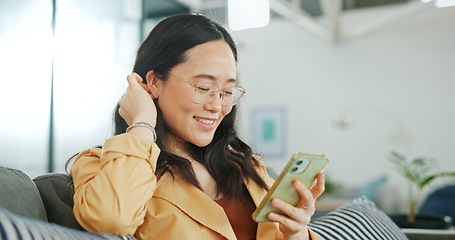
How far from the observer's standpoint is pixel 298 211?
47.6 inches

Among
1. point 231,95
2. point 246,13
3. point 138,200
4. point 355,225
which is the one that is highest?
point 246,13

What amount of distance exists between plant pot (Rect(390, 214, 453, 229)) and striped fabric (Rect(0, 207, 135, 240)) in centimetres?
235

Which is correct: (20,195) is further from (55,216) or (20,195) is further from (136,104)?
(136,104)

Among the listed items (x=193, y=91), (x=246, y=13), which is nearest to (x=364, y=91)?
(x=246, y=13)

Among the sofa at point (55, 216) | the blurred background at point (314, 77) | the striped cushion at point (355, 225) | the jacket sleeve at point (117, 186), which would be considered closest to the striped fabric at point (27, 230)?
the sofa at point (55, 216)

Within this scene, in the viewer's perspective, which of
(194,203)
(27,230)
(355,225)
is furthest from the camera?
(355,225)

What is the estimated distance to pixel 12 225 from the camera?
2.69ft

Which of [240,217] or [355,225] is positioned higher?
[240,217]

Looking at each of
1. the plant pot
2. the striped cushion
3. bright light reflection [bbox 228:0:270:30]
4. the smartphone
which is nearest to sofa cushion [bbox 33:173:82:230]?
the smartphone

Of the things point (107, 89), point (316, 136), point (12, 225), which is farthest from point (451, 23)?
point (12, 225)

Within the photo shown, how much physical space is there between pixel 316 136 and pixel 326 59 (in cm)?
116

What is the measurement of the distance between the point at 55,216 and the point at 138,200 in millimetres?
203

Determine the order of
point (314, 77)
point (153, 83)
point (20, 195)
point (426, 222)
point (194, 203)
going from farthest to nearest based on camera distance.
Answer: point (314, 77) → point (426, 222) → point (153, 83) → point (194, 203) → point (20, 195)

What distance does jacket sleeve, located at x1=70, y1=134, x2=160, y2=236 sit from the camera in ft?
3.56
